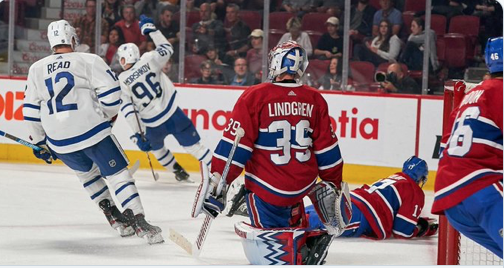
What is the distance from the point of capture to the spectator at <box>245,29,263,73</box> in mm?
8039

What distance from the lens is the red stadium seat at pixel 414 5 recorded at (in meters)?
7.52

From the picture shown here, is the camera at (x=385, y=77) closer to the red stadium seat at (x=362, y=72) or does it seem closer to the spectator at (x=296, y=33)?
the red stadium seat at (x=362, y=72)

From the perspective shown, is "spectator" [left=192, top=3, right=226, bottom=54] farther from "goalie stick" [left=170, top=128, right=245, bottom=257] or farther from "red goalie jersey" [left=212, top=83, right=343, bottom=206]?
"red goalie jersey" [left=212, top=83, right=343, bottom=206]

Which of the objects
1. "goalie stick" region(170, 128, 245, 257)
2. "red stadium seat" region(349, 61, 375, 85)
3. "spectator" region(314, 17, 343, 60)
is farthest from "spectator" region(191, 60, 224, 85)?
"goalie stick" region(170, 128, 245, 257)

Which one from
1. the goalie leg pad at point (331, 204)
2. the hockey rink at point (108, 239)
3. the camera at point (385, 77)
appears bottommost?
the hockey rink at point (108, 239)

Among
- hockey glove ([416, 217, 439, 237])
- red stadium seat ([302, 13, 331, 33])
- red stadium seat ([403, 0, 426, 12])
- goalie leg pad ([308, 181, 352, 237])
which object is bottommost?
hockey glove ([416, 217, 439, 237])

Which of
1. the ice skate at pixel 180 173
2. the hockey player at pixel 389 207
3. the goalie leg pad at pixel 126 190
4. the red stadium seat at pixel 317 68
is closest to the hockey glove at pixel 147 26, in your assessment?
the ice skate at pixel 180 173

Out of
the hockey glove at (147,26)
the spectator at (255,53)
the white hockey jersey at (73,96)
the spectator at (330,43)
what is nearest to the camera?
the white hockey jersey at (73,96)

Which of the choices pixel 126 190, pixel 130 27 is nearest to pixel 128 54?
pixel 130 27

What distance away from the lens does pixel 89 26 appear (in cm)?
840

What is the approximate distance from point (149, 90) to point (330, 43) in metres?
1.54

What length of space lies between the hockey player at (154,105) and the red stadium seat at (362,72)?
1294 millimetres

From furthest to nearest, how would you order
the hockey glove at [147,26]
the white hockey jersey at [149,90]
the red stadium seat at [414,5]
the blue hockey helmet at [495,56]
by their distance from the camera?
1. the red stadium seat at [414,5]
2. the white hockey jersey at [149,90]
3. the hockey glove at [147,26]
4. the blue hockey helmet at [495,56]

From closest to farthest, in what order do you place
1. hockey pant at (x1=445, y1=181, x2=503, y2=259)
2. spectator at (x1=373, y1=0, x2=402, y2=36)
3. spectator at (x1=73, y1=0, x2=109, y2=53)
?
hockey pant at (x1=445, y1=181, x2=503, y2=259), spectator at (x1=373, y1=0, x2=402, y2=36), spectator at (x1=73, y1=0, x2=109, y2=53)
